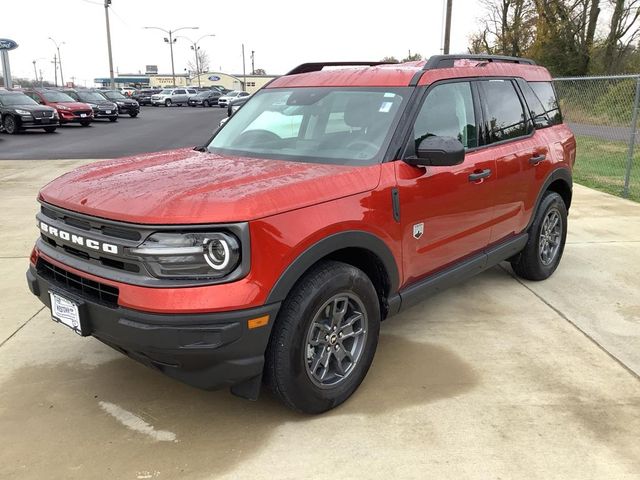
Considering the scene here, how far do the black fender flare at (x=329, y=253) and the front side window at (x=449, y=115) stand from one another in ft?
2.38

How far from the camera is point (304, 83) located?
4125 mm

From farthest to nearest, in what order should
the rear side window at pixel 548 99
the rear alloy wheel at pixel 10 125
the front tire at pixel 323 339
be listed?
the rear alloy wheel at pixel 10 125 → the rear side window at pixel 548 99 → the front tire at pixel 323 339

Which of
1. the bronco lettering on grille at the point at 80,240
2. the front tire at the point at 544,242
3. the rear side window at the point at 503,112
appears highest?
the rear side window at the point at 503,112

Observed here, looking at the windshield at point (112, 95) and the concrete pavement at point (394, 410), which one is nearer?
the concrete pavement at point (394, 410)

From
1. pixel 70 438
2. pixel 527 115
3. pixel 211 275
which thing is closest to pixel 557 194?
pixel 527 115

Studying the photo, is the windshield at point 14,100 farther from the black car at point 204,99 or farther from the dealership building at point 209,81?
the dealership building at point 209,81

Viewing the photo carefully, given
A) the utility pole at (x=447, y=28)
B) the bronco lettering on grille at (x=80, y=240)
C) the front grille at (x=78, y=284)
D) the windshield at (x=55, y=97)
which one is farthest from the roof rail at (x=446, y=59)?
the windshield at (x=55, y=97)

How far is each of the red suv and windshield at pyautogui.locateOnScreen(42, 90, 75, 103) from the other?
2495cm

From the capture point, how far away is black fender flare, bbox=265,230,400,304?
2641 mm

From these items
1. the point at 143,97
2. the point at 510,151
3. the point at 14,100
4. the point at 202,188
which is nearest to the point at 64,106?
the point at 14,100

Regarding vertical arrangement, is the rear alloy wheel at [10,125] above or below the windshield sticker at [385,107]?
below

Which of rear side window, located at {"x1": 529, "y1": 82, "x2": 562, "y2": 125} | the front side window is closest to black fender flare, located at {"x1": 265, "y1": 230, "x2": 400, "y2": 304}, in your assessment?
the front side window

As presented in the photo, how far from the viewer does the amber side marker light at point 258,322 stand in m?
2.55

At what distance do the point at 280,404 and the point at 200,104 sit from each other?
2150 inches
